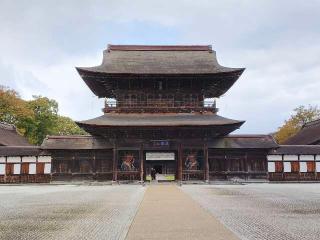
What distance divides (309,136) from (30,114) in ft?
132

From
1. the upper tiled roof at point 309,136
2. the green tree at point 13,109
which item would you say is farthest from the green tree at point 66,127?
the upper tiled roof at point 309,136

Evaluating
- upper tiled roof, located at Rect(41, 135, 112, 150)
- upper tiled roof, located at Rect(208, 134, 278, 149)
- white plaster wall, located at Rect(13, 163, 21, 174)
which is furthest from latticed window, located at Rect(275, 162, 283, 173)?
white plaster wall, located at Rect(13, 163, 21, 174)

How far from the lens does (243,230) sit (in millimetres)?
10805

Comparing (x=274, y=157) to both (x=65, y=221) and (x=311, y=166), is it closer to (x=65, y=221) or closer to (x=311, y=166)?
(x=311, y=166)

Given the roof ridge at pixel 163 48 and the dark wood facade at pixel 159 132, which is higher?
the roof ridge at pixel 163 48

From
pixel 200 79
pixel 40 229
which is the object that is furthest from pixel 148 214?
pixel 200 79

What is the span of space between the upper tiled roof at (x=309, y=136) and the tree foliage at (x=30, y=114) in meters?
38.4

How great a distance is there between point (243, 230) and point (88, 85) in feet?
103

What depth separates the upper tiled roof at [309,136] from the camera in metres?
48.9

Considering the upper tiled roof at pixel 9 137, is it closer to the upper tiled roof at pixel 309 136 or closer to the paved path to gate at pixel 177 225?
the paved path to gate at pixel 177 225

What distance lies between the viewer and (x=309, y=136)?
5162 centimetres

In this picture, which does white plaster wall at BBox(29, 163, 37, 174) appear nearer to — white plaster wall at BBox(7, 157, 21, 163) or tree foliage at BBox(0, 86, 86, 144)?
white plaster wall at BBox(7, 157, 21, 163)

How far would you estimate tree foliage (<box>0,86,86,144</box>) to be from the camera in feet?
197

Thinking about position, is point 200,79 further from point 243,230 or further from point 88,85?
point 243,230
